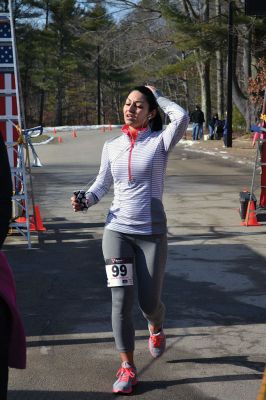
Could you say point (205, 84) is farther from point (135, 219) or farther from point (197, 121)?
point (135, 219)

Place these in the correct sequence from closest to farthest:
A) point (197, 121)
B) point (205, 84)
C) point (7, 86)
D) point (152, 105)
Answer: point (152, 105)
point (7, 86)
point (197, 121)
point (205, 84)

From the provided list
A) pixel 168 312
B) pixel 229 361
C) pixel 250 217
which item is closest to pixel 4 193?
pixel 229 361

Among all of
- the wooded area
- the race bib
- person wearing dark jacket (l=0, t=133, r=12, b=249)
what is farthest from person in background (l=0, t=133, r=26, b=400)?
the wooded area

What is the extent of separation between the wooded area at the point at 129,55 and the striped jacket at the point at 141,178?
27.3 m

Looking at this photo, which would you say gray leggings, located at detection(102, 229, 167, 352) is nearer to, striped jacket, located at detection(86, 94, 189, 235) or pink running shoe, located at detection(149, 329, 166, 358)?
striped jacket, located at detection(86, 94, 189, 235)

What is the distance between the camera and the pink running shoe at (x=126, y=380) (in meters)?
4.02

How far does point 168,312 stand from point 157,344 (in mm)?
1375

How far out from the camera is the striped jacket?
13.3ft

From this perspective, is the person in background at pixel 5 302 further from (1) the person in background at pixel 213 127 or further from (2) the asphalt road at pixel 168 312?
(1) the person in background at pixel 213 127

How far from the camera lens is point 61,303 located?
6.12 meters

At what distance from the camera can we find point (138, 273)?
13.5 ft

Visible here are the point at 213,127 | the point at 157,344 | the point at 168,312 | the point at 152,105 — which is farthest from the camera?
the point at 213,127

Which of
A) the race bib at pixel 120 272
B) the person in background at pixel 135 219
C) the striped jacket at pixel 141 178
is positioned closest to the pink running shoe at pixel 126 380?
the person in background at pixel 135 219

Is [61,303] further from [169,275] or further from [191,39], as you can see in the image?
[191,39]
